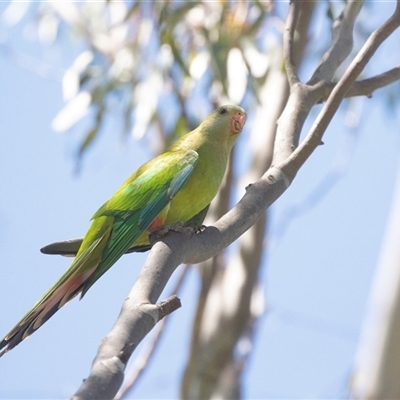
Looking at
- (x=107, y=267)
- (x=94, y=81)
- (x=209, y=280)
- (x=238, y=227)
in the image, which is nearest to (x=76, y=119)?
(x=94, y=81)

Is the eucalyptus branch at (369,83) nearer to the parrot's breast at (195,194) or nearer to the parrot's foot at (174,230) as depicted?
the parrot's breast at (195,194)

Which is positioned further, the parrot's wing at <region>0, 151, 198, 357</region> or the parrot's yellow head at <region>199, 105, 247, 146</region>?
the parrot's yellow head at <region>199, 105, 247, 146</region>

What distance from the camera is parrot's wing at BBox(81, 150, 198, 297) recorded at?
298 centimetres

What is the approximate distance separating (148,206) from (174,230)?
35 centimetres

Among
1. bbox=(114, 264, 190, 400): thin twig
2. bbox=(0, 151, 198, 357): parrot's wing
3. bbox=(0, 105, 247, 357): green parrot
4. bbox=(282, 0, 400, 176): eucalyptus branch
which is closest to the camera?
bbox=(282, 0, 400, 176): eucalyptus branch

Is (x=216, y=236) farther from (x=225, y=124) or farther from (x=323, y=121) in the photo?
(x=225, y=124)

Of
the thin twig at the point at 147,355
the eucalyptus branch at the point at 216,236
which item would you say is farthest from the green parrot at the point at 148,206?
the thin twig at the point at 147,355

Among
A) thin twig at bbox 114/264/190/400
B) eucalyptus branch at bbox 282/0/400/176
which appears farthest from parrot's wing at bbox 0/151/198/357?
thin twig at bbox 114/264/190/400

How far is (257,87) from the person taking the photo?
5.41 metres

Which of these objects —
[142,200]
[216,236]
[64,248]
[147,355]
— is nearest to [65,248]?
[64,248]

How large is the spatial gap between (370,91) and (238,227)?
0.93 meters

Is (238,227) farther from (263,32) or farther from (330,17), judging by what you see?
(263,32)

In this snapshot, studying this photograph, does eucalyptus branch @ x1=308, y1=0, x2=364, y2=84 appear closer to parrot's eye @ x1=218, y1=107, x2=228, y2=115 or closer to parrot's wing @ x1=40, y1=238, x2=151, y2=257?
parrot's eye @ x1=218, y1=107, x2=228, y2=115

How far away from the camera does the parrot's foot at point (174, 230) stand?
2669mm
